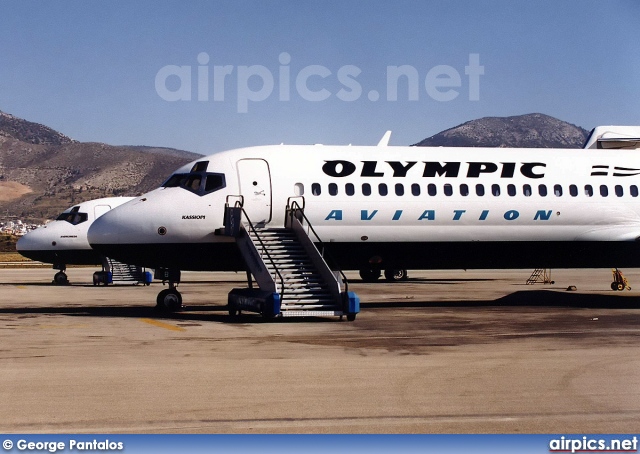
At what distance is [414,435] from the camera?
30.5ft

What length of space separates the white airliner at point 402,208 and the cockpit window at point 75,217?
16.7 metres

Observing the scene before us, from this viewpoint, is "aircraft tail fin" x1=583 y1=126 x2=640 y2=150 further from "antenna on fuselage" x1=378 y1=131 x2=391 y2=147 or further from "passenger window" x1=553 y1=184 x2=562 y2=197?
"antenna on fuselage" x1=378 y1=131 x2=391 y2=147

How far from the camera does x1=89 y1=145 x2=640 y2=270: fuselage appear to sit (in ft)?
78.3

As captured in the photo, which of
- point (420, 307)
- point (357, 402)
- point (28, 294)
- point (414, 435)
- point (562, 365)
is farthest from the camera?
point (28, 294)

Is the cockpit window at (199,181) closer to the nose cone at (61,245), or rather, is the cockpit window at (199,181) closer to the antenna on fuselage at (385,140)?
the antenna on fuselage at (385,140)

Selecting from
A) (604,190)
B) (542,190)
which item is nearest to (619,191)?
(604,190)

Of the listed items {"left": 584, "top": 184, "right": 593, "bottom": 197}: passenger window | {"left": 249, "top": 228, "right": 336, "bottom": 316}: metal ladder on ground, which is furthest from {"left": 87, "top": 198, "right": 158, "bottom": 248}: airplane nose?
{"left": 584, "top": 184, "right": 593, "bottom": 197}: passenger window

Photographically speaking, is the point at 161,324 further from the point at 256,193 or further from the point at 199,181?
the point at 256,193

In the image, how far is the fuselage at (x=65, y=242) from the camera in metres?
40.1

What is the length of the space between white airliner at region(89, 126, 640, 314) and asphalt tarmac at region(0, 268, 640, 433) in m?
1.92

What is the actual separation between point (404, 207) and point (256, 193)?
4204 mm

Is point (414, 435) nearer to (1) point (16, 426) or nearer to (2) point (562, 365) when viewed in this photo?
(1) point (16, 426)

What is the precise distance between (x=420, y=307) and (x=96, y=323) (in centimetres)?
973

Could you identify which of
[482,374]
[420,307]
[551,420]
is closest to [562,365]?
[482,374]
